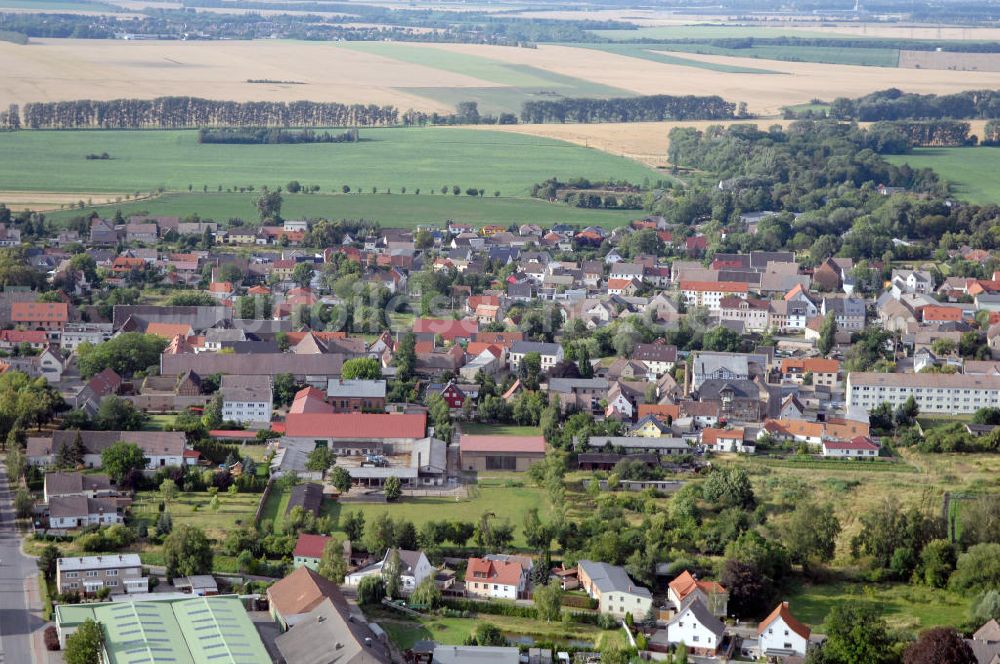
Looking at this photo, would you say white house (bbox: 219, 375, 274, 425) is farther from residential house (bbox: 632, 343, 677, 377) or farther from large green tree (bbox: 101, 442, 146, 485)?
residential house (bbox: 632, 343, 677, 377)

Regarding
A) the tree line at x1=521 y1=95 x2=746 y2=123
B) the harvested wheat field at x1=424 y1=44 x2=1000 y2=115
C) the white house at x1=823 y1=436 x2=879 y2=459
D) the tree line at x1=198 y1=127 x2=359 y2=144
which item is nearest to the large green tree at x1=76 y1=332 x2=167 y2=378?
the white house at x1=823 y1=436 x2=879 y2=459

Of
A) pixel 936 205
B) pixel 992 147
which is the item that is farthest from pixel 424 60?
pixel 936 205

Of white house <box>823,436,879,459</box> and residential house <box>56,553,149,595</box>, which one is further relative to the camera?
white house <box>823,436,879,459</box>

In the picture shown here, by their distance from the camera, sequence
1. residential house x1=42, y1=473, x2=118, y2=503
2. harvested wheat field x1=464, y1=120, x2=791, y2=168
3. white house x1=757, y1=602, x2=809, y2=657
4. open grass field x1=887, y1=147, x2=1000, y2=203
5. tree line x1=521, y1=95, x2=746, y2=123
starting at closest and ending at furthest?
white house x1=757, y1=602, x2=809, y2=657 < residential house x1=42, y1=473, x2=118, y2=503 < open grass field x1=887, y1=147, x2=1000, y2=203 < harvested wheat field x1=464, y1=120, x2=791, y2=168 < tree line x1=521, y1=95, x2=746, y2=123

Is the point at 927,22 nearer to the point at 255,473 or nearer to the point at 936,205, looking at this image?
the point at 936,205

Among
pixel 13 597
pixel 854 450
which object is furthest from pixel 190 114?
pixel 13 597

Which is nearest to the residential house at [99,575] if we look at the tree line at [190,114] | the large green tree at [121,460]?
the large green tree at [121,460]

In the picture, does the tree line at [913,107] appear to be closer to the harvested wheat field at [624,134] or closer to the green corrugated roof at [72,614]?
the harvested wheat field at [624,134]
